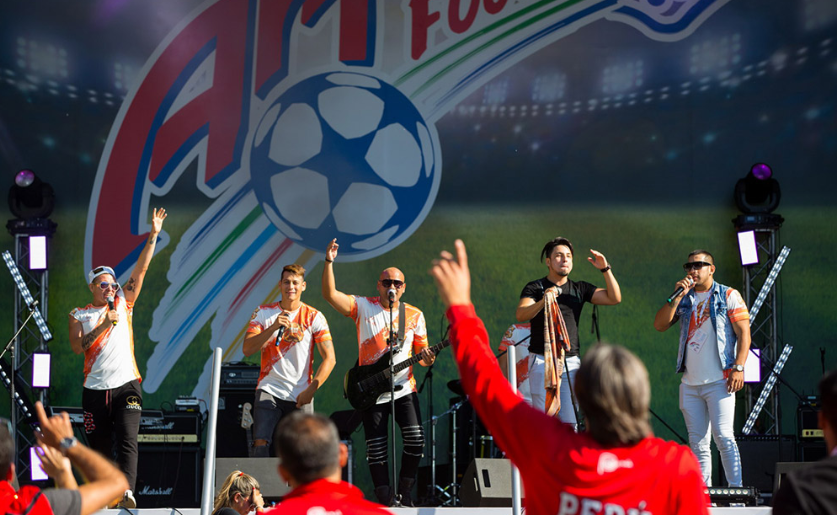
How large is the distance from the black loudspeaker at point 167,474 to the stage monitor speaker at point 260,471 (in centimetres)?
164

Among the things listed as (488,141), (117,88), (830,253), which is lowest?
(830,253)

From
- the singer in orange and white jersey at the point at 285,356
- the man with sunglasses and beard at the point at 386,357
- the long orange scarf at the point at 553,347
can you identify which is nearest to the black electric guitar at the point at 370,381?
the man with sunglasses and beard at the point at 386,357

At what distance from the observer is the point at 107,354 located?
536cm

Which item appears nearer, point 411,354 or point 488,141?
point 411,354

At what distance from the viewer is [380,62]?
8336mm

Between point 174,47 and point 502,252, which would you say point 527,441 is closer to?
point 502,252

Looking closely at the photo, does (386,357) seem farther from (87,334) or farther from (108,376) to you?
(87,334)

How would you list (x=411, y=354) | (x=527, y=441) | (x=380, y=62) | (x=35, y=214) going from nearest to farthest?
(x=527, y=441)
(x=411, y=354)
(x=35, y=214)
(x=380, y=62)

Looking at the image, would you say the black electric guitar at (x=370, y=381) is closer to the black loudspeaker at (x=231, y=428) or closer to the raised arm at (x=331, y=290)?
the raised arm at (x=331, y=290)

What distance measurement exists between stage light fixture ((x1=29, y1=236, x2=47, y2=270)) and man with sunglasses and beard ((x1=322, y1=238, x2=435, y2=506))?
326 centimetres

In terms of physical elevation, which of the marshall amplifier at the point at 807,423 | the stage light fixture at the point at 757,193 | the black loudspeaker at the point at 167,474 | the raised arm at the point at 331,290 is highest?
the stage light fixture at the point at 757,193

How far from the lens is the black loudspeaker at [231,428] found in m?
6.82

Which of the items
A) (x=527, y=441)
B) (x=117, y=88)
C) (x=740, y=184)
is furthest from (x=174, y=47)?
(x=527, y=441)

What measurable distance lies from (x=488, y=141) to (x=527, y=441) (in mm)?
6766
